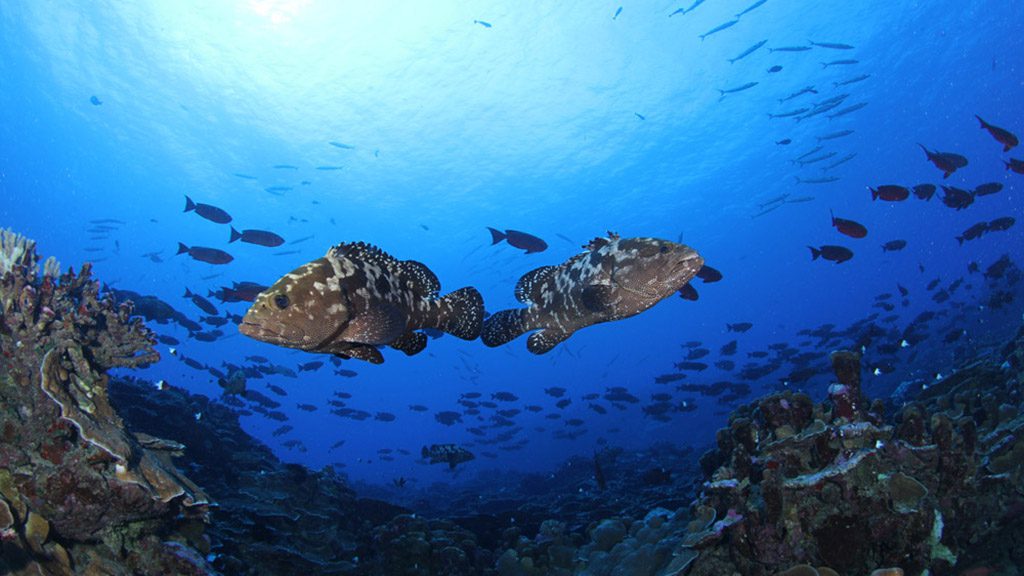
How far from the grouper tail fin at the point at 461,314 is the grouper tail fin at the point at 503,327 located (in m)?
0.64

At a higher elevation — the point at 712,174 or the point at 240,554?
the point at 712,174

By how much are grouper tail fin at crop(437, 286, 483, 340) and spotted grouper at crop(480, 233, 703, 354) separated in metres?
0.58

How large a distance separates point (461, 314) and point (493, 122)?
29281mm

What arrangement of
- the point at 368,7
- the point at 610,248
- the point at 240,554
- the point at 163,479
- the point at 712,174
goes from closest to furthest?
the point at 163,479, the point at 610,248, the point at 240,554, the point at 368,7, the point at 712,174

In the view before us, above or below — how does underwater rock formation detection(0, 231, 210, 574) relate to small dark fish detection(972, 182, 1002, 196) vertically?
below

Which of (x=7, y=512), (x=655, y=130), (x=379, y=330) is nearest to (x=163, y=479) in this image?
(x=7, y=512)

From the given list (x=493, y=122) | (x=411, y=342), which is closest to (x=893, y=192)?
(x=411, y=342)

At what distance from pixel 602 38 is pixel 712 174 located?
18.8 m

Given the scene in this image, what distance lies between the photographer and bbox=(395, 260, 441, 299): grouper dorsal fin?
13.1 ft

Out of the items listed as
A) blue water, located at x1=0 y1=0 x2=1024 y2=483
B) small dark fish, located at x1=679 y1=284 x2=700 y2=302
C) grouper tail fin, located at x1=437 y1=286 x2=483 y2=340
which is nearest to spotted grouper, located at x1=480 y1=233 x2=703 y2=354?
grouper tail fin, located at x1=437 y1=286 x2=483 y2=340

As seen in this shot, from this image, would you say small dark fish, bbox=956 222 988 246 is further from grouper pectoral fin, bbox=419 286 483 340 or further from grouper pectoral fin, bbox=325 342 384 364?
grouper pectoral fin, bbox=325 342 384 364

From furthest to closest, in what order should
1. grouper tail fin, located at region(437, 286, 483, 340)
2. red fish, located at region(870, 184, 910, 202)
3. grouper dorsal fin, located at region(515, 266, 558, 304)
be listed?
red fish, located at region(870, 184, 910, 202) < grouper dorsal fin, located at region(515, 266, 558, 304) < grouper tail fin, located at region(437, 286, 483, 340)

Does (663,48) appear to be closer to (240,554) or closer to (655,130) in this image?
(655,130)

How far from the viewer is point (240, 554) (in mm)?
6062
